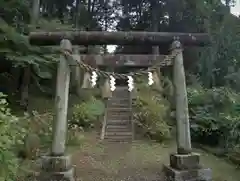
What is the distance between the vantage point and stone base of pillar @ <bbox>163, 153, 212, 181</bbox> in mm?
4645

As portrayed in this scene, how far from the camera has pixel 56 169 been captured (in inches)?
178

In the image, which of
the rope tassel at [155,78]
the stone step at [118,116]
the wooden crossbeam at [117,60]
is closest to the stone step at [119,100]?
the stone step at [118,116]

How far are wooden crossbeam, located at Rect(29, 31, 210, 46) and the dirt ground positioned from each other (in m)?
2.78

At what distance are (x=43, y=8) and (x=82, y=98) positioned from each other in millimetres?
8145

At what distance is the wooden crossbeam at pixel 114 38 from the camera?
535 cm

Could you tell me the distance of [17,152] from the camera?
19.5 feet

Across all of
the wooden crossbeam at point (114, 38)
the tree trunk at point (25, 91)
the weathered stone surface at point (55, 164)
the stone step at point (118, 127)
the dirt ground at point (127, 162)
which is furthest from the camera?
the tree trunk at point (25, 91)

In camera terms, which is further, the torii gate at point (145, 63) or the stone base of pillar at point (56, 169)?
the torii gate at point (145, 63)

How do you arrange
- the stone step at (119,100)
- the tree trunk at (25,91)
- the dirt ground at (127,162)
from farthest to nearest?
the stone step at (119,100) < the tree trunk at (25,91) < the dirt ground at (127,162)

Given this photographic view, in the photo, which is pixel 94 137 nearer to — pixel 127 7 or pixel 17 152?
pixel 17 152

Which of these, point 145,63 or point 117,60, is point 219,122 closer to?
point 145,63

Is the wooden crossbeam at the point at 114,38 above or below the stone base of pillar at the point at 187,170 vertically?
above

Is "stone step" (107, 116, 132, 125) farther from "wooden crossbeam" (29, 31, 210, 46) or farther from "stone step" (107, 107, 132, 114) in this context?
"wooden crossbeam" (29, 31, 210, 46)

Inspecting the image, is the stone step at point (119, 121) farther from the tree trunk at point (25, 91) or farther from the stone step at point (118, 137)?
the tree trunk at point (25, 91)
